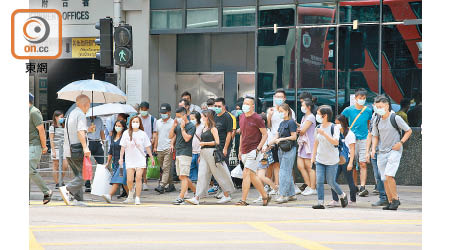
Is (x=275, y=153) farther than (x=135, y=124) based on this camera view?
Yes

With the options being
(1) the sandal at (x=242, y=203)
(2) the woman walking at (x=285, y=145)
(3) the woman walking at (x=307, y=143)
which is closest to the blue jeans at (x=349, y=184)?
(2) the woman walking at (x=285, y=145)

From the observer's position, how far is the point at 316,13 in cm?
1892

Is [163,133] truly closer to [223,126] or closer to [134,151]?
[134,151]

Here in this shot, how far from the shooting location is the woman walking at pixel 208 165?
47.5 feet

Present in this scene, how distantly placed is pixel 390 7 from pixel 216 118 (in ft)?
17.0

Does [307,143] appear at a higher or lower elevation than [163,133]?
lower

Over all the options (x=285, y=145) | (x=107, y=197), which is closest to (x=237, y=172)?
(x=285, y=145)

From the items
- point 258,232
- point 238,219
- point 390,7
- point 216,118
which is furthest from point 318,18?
point 258,232

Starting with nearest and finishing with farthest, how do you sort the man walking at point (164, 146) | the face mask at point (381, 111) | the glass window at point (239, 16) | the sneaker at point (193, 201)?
the face mask at point (381, 111)
the sneaker at point (193, 201)
the man walking at point (164, 146)
the glass window at point (239, 16)

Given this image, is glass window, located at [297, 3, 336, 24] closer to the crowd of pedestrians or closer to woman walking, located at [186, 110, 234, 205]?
the crowd of pedestrians

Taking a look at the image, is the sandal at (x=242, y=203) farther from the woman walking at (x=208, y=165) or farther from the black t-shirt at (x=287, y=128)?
the black t-shirt at (x=287, y=128)

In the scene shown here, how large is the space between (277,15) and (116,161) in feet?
19.5

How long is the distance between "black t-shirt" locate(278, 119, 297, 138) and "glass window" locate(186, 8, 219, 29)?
671 centimetres

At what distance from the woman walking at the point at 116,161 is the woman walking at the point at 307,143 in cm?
315
